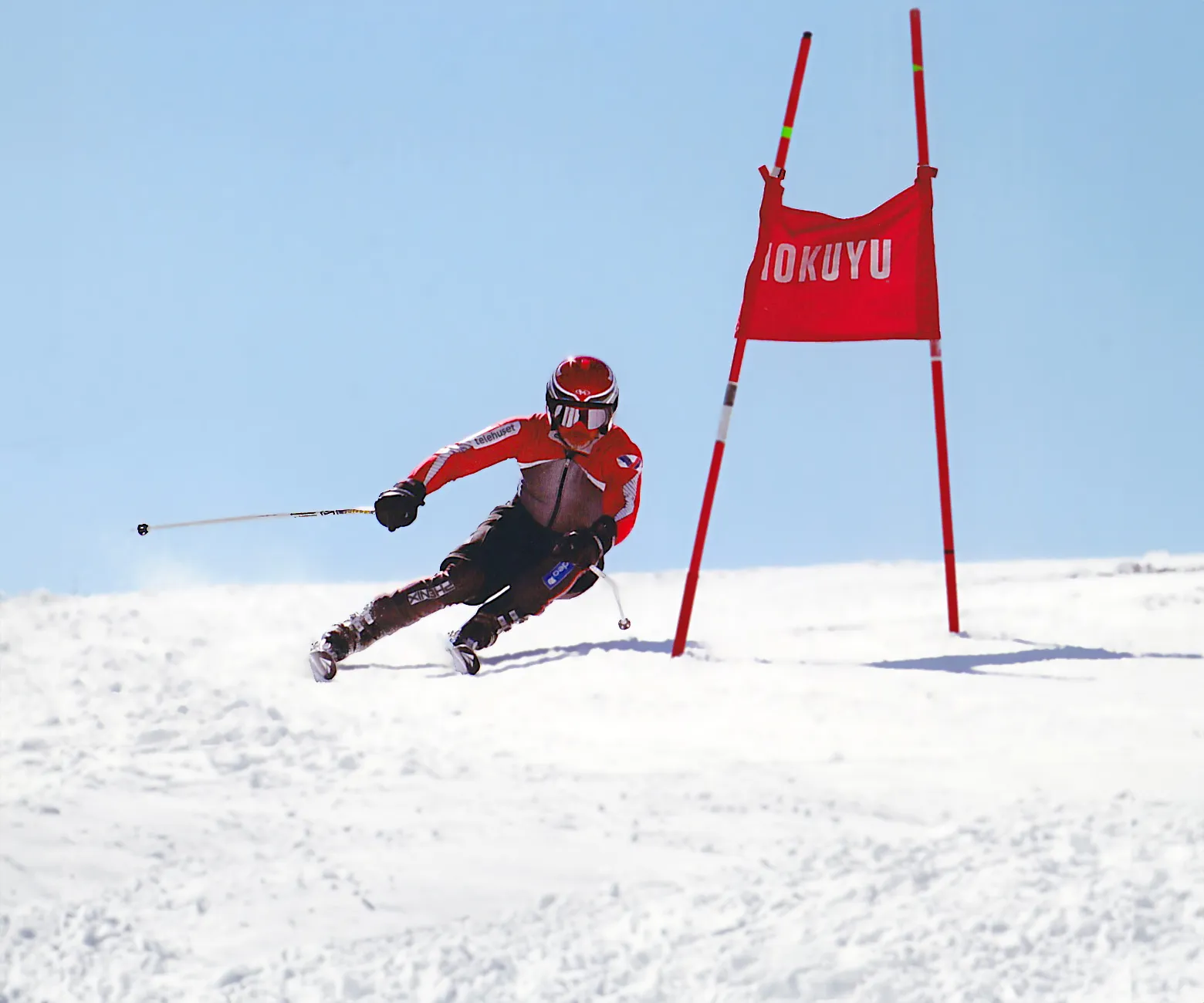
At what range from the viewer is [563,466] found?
599 cm

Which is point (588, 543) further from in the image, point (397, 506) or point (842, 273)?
point (842, 273)

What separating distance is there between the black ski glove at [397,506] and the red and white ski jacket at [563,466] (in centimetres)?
20

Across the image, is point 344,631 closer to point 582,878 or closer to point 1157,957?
point 582,878

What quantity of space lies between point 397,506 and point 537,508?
0.68 metres

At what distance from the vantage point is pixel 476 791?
348 cm

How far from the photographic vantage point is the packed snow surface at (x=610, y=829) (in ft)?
8.38

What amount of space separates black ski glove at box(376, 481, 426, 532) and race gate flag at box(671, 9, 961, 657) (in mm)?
1233

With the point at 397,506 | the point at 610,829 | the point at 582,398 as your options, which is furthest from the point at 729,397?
the point at 610,829

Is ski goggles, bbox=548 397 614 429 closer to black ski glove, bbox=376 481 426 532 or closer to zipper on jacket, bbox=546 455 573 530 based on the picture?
zipper on jacket, bbox=546 455 573 530

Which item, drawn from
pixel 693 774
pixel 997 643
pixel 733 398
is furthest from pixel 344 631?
pixel 997 643

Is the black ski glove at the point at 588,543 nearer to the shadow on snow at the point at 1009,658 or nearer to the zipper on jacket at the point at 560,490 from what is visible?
the zipper on jacket at the point at 560,490

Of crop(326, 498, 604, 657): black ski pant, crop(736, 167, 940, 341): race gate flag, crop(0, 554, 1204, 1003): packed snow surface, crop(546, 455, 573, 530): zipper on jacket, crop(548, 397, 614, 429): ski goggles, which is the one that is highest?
crop(736, 167, 940, 341): race gate flag

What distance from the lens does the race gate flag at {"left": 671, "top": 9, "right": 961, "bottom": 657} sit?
18.5 feet

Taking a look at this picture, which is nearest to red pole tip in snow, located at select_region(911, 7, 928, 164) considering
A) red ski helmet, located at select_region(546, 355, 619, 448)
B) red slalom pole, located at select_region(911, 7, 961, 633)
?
red slalom pole, located at select_region(911, 7, 961, 633)
